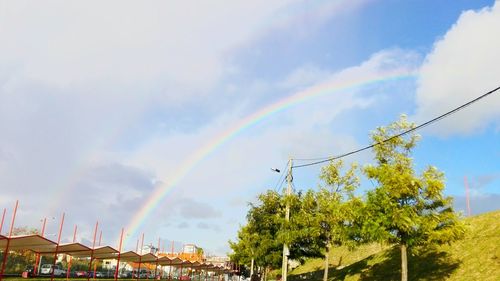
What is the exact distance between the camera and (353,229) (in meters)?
29.9

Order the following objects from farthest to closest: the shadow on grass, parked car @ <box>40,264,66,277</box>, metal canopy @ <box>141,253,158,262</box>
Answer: parked car @ <box>40,264,66,277</box> → metal canopy @ <box>141,253,158,262</box> → the shadow on grass

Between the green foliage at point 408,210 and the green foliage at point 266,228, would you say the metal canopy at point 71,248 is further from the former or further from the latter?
the green foliage at point 408,210

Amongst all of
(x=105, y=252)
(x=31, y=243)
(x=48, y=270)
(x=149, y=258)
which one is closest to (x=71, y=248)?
(x=31, y=243)

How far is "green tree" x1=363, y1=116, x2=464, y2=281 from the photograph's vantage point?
27281 mm

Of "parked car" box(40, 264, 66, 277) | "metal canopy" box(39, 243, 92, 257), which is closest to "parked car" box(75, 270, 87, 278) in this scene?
"parked car" box(40, 264, 66, 277)

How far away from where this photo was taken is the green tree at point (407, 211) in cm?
2728

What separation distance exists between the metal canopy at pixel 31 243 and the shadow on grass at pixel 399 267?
31.5 m

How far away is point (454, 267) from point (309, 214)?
488 inches

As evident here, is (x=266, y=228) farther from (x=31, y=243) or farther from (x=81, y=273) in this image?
(x=81, y=273)

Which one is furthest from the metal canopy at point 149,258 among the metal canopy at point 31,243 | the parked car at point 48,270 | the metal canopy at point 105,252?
the metal canopy at point 31,243

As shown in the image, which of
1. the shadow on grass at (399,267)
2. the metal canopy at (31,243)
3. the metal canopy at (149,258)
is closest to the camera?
the shadow on grass at (399,267)

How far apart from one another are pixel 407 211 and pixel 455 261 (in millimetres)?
12478

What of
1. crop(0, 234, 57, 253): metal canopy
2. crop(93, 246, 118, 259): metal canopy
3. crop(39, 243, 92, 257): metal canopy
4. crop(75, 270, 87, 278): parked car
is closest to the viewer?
crop(0, 234, 57, 253): metal canopy

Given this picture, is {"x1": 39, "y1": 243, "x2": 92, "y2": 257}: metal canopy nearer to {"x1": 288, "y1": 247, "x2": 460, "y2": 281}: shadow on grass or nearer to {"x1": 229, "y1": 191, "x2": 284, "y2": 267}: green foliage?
{"x1": 229, "y1": 191, "x2": 284, "y2": 267}: green foliage
